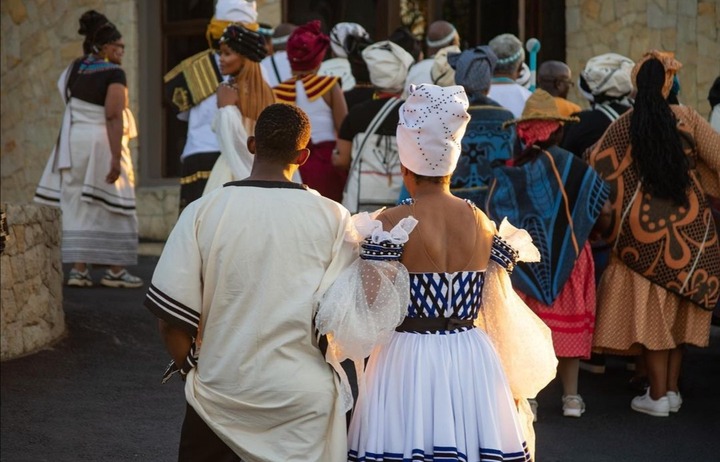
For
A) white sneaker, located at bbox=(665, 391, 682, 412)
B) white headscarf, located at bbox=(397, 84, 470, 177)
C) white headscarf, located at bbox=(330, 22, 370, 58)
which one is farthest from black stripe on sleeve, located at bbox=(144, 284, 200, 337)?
white headscarf, located at bbox=(330, 22, 370, 58)

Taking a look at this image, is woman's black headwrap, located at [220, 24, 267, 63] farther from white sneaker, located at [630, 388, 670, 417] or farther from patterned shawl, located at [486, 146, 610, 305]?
white sneaker, located at [630, 388, 670, 417]

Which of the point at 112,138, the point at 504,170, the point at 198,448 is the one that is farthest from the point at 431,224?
the point at 112,138

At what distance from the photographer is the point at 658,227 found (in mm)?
6422

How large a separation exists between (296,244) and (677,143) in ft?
10.1

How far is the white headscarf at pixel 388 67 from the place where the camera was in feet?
25.1

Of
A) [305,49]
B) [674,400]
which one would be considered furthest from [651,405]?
[305,49]

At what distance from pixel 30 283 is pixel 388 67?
2.44 metres

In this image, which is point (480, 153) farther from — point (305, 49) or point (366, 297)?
point (366, 297)

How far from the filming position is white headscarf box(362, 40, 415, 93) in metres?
7.64

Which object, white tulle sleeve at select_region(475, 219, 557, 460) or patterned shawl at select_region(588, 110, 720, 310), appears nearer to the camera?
white tulle sleeve at select_region(475, 219, 557, 460)

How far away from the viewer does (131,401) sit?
21.6ft

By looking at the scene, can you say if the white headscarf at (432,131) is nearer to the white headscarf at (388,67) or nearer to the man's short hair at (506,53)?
the white headscarf at (388,67)

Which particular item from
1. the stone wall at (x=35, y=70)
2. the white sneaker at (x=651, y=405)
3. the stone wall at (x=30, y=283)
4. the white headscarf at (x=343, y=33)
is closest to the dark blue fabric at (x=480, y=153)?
the white sneaker at (x=651, y=405)

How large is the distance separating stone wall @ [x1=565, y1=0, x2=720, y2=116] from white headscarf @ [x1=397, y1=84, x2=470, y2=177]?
788 cm
